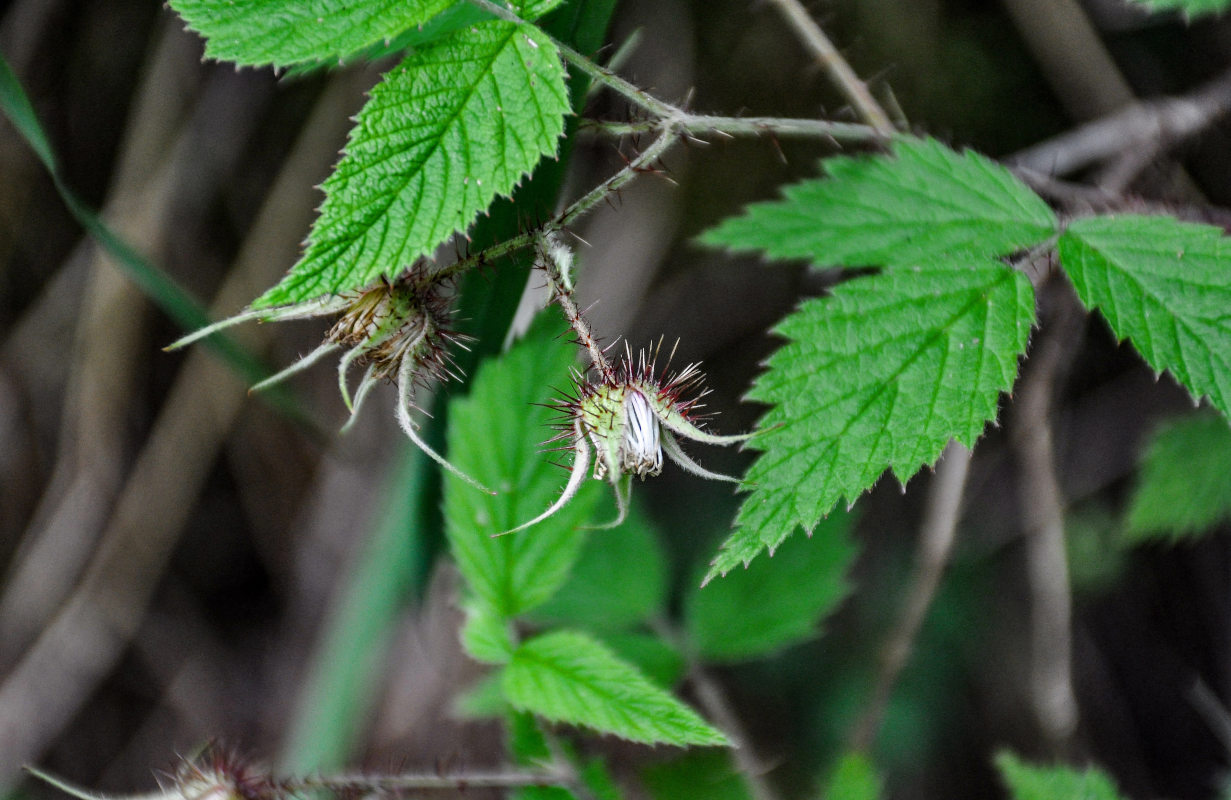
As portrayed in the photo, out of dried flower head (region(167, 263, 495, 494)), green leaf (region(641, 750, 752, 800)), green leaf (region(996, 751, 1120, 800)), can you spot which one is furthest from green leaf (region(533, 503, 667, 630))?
dried flower head (region(167, 263, 495, 494))

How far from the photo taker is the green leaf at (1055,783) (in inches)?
55.2

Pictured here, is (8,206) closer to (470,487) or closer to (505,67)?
(470,487)

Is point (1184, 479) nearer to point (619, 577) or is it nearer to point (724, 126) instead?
point (619, 577)

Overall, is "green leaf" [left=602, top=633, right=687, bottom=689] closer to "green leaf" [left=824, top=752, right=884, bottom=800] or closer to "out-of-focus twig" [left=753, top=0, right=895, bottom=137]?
"green leaf" [left=824, top=752, right=884, bottom=800]

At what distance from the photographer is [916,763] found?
2617 millimetres

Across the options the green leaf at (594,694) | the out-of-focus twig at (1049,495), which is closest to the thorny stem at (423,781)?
the green leaf at (594,694)

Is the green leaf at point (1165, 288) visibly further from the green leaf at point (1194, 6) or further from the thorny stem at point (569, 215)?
the thorny stem at point (569, 215)

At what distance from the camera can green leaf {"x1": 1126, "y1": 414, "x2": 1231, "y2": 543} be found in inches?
70.7

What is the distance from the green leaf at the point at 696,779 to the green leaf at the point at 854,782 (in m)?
0.18

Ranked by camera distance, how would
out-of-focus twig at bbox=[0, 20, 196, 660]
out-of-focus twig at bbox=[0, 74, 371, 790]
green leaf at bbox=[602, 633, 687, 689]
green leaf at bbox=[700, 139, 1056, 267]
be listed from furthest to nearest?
out-of-focus twig at bbox=[0, 74, 371, 790], out-of-focus twig at bbox=[0, 20, 196, 660], green leaf at bbox=[602, 633, 687, 689], green leaf at bbox=[700, 139, 1056, 267]

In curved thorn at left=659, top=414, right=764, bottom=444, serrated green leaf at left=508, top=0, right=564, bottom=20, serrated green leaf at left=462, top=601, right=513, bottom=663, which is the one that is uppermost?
serrated green leaf at left=508, top=0, right=564, bottom=20

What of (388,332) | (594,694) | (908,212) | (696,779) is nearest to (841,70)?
(908,212)

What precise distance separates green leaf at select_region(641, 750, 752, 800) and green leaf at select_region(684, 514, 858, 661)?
0.22 m

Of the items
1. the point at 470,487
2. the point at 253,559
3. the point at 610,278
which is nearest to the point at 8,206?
the point at 253,559
